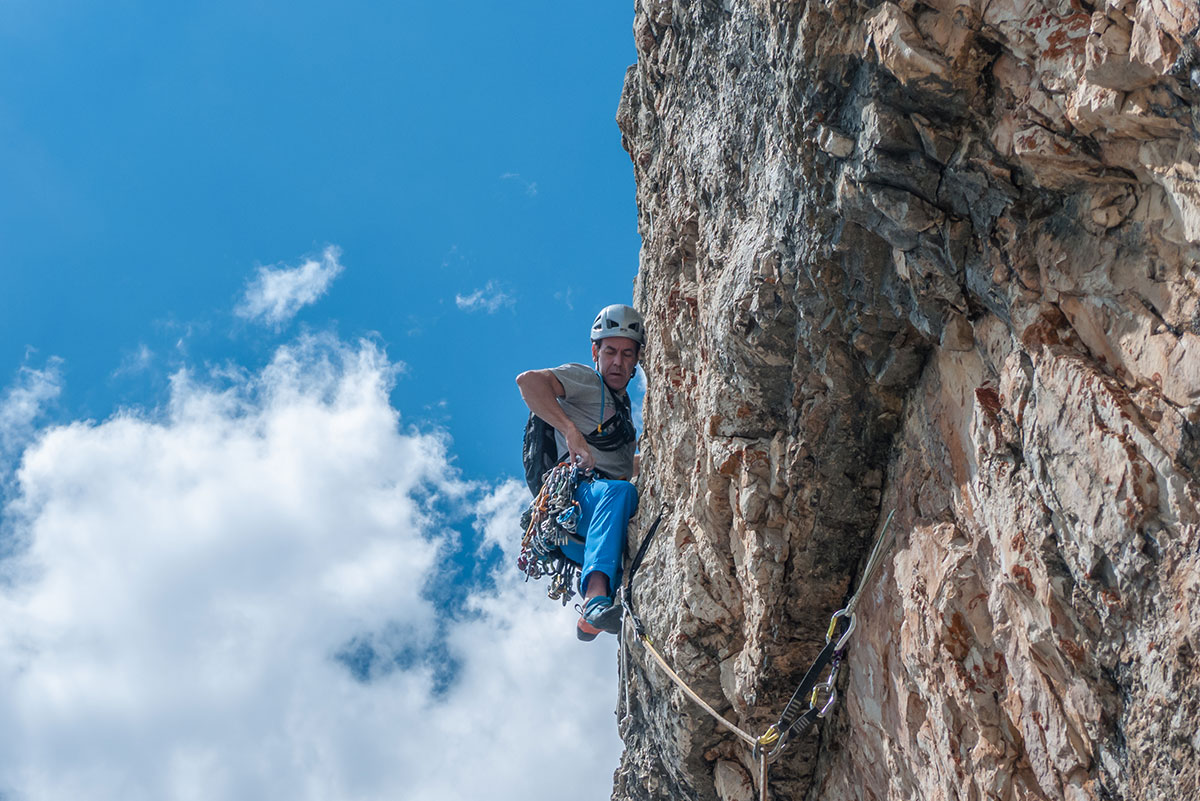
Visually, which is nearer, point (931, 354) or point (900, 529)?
point (931, 354)

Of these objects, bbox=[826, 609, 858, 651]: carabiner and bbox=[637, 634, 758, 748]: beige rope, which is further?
bbox=[637, 634, 758, 748]: beige rope

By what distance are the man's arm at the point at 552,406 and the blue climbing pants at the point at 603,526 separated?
0.83 feet

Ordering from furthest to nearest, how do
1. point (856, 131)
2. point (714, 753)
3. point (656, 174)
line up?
point (656, 174) < point (714, 753) < point (856, 131)

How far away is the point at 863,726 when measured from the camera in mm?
5828

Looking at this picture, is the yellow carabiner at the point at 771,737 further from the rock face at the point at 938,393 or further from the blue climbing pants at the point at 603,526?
the blue climbing pants at the point at 603,526

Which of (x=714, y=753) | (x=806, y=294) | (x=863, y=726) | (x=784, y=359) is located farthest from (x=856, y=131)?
(x=714, y=753)

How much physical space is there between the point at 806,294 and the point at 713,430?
4.55ft

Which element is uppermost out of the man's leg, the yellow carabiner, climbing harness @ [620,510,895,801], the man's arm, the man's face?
the man's face

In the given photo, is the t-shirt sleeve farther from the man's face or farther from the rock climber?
the man's face

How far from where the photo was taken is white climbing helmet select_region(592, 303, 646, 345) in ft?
28.4

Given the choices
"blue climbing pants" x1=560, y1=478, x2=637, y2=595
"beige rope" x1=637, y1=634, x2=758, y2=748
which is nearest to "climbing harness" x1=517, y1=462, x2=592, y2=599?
"blue climbing pants" x1=560, y1=478, x2=637, y2=595

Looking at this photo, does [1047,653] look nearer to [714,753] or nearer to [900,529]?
[900,529]

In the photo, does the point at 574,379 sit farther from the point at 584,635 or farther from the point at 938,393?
the point at 938,393

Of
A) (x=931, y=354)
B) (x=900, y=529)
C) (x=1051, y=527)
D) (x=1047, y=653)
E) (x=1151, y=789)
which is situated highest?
(x=931, y=354)
